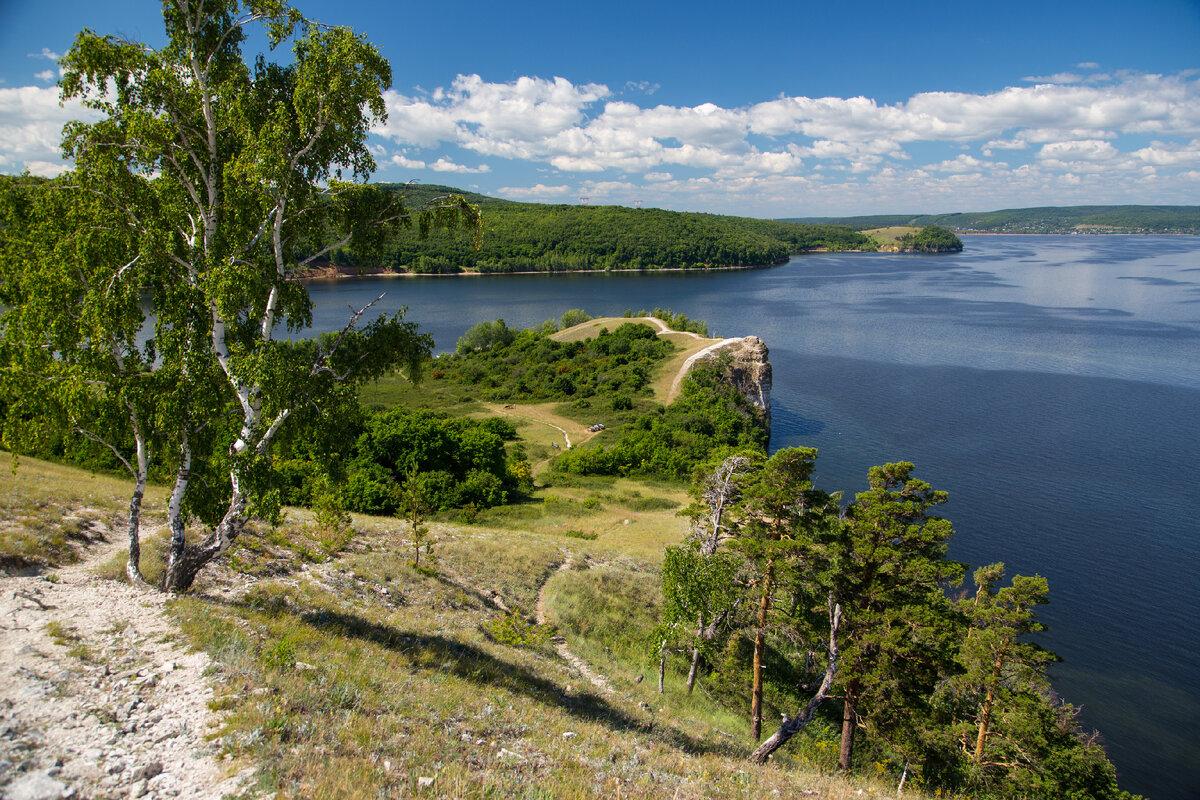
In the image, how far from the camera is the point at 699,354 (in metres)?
67.2

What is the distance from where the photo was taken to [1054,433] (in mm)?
52844

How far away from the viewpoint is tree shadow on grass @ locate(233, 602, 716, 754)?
40.9ft

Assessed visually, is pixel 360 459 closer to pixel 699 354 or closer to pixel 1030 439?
pixel 699 354

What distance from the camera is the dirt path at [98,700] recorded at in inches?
258

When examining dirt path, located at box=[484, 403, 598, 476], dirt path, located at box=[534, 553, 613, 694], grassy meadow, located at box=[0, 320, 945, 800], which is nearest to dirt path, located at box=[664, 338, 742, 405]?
dirt path, located at box=[484, 403, 598, 476]

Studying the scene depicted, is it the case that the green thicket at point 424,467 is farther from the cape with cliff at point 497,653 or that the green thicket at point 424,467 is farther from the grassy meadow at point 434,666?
the grassy meadow at point 434,666

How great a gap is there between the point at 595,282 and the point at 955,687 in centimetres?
16386

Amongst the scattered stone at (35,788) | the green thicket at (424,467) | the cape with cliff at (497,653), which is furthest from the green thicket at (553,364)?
the scattered stone at (35,788)

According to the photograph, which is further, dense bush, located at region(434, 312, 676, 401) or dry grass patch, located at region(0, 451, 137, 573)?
dense bush, located at region(434, 312, 676, 401)

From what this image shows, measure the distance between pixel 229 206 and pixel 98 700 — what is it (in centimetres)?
723

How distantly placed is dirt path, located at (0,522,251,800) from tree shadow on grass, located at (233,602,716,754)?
115 inches

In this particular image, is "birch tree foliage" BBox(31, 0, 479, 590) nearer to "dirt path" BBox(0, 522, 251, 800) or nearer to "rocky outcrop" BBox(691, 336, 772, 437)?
"dirt path" BBox(0, 522, 251, 800)

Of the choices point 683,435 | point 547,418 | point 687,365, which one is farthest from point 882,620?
point 687,365

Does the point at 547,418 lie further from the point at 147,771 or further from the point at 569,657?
the point at 147,771
